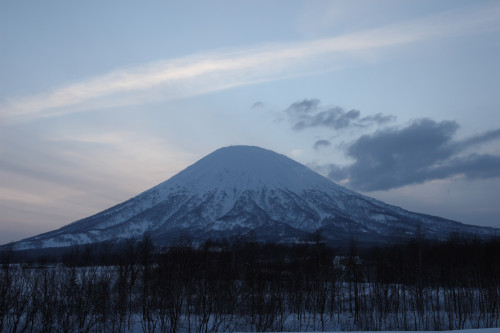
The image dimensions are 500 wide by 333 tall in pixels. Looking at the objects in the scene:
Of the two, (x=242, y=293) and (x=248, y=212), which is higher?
(x=248, y=212)

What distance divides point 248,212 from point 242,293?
110 m

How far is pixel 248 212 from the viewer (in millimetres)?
142375

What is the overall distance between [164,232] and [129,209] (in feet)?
93.9

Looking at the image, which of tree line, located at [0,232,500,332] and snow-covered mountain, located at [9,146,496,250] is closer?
tree line, located at [0,232,500,332]

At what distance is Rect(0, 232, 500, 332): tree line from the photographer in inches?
1037

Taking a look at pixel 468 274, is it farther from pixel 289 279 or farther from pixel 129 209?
pixel 129 209

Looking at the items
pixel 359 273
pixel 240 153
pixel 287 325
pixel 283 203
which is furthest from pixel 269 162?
pixel 287 325

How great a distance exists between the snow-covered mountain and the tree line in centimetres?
6588

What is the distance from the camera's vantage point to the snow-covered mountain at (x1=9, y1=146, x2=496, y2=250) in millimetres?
125062

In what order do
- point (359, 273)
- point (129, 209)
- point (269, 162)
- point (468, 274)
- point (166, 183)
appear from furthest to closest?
point (269, 162) < point (166, 183) < point (129, 209) < point (359, 273) < point (468, 274)

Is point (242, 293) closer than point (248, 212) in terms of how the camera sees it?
Yes

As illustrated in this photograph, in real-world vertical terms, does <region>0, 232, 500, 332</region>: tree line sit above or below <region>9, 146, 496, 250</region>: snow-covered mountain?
below

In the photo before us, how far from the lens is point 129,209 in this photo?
486 feet

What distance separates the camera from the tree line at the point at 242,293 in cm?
2633
